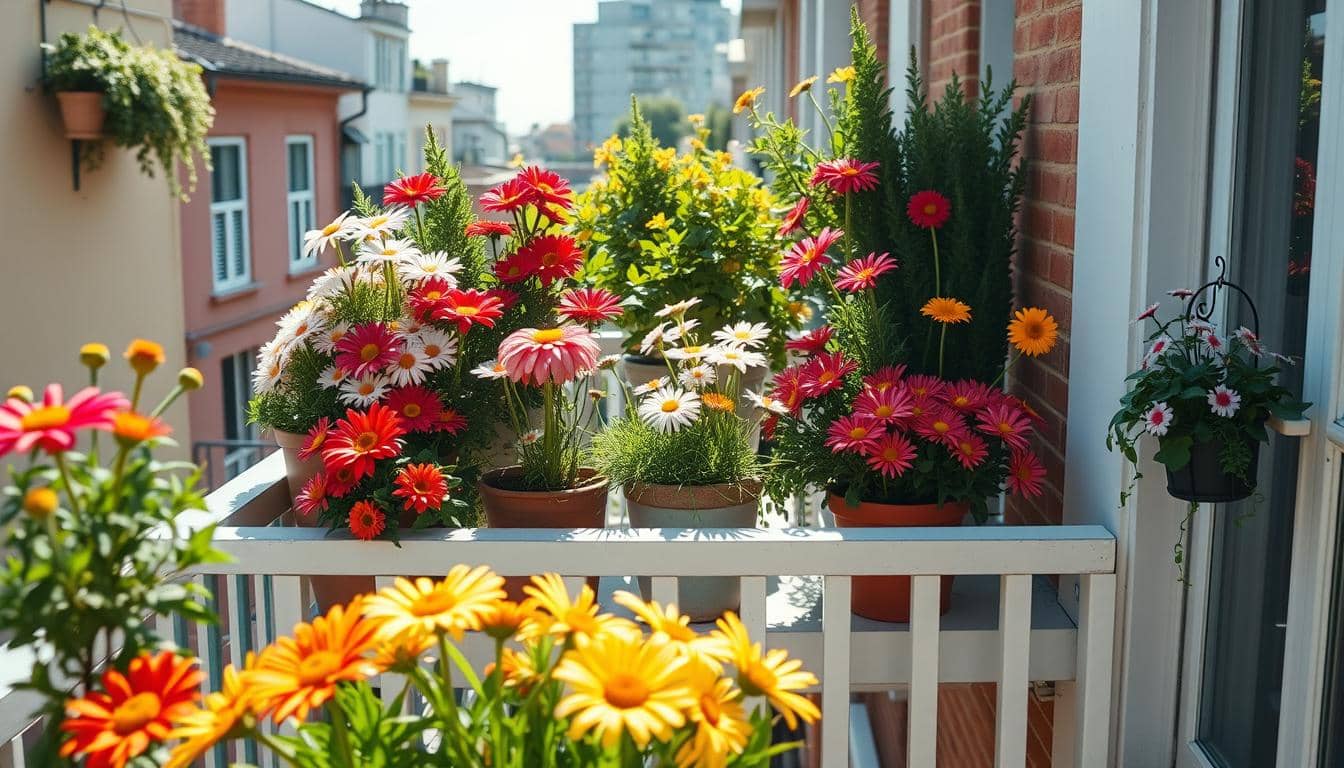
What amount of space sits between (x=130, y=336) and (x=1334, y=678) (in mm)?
10434

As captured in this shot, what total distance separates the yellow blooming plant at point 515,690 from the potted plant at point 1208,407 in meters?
0.84

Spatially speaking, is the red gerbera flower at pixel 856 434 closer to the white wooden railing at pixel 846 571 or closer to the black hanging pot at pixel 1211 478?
the white wooden railing at pixel 846 571

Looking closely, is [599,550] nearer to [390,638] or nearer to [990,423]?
[990,423]

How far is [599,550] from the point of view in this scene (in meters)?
2.04

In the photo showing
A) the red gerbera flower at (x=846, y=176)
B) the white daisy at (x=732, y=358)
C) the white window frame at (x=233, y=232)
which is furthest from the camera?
the white window frame at (x=233, y=232)

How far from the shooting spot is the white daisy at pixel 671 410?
218 cm

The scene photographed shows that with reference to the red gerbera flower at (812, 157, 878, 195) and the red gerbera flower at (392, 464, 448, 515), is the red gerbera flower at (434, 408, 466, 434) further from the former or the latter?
the red gerbera flower at (812, 157, 878, 195)

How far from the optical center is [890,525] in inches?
87.3

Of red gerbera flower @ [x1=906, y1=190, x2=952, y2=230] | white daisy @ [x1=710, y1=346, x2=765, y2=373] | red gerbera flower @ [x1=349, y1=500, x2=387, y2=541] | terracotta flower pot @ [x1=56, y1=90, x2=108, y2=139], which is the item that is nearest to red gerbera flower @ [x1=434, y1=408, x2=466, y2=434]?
red gerbera flower @ [x1=349, y1=500, x2=387, y2=541]

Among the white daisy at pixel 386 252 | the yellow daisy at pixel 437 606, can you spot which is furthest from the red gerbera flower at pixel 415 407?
the yellow daisy at pixel 437 606

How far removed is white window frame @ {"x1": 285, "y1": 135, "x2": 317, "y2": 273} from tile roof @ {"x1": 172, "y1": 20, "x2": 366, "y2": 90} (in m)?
0.75

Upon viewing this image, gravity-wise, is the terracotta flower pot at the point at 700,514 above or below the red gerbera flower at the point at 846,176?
below

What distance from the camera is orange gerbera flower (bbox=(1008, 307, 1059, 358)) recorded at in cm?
219

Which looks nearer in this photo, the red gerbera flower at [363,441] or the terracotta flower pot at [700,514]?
the red gerbera flower at [363,441]
